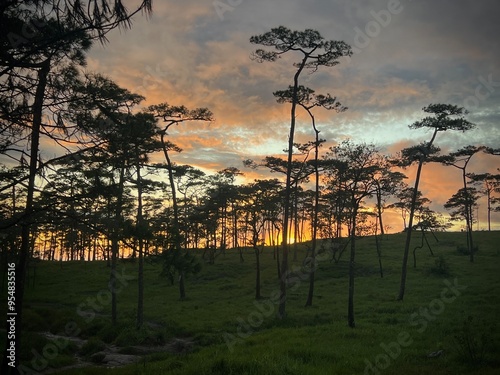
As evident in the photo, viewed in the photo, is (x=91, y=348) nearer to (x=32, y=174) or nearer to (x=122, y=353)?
(x=122, y=353)

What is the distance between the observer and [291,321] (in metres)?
20.2

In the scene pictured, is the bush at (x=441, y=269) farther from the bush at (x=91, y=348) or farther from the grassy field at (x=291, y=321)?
the bush at (x=91, y=348)

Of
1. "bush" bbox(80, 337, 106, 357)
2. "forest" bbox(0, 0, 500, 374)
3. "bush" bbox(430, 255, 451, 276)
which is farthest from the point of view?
"bush" bbox(430, 255, 451, 276)

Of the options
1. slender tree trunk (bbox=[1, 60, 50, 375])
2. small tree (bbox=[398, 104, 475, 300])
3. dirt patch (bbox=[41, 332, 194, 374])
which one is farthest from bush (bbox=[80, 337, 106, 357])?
small tree (bbox=[398, 104, 475, 300])

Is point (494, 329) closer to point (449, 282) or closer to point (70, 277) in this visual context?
point (449, 282)

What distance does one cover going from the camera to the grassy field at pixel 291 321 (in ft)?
37.0

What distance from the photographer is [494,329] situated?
1438 cm

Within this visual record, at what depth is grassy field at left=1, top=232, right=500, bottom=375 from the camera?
11.3m

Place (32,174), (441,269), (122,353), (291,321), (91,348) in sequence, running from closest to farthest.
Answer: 1. (32,174)
2. (122,353)
3. (91,348)
4. (291,321)
5. (441,269)

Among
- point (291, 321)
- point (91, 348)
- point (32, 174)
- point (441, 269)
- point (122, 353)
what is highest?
point (32, 174)

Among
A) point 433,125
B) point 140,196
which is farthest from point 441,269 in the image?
point 140,196

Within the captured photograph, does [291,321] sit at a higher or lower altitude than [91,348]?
higher

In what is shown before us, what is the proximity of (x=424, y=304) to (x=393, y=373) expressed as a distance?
1532 centimetres

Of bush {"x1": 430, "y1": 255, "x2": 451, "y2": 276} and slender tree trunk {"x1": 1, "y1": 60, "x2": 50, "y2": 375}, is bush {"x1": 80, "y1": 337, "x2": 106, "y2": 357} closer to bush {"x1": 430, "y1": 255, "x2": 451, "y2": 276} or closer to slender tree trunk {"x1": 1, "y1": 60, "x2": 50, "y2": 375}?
slender tree trunk {"x1": 1, "y1": 60, "x2": 50, "y2": 375}
